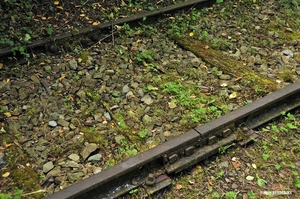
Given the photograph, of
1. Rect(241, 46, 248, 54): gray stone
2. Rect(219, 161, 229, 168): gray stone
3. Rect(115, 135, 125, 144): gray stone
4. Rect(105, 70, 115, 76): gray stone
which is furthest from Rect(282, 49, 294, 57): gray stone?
Rect(115, 135, 125, 144): gray stone

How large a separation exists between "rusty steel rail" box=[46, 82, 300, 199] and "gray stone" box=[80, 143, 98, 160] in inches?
21.3

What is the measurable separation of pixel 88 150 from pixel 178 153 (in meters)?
1.00

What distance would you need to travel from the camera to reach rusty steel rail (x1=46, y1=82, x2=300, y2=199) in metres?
3.34

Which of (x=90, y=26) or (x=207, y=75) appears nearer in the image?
(x=207, y=75)

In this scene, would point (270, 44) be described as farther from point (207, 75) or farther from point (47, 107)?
point (47, 107)

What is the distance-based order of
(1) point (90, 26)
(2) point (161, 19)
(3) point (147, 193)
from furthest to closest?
(2) point (161, 19) → (1) point (90, 26) → (3) point (147, 193)

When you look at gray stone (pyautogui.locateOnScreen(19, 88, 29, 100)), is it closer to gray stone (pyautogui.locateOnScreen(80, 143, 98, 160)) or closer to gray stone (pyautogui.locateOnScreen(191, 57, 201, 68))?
gray stone (pyautogui.locateOnScreen(80, 143, 98, 160))

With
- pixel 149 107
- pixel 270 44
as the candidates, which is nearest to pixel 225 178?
pixel 149 107

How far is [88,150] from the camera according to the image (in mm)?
3906

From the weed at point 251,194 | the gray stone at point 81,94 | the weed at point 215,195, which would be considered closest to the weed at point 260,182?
the weed at point 251,194

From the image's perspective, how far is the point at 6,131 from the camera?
4098 mm

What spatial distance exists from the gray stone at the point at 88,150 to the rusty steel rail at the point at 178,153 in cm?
54

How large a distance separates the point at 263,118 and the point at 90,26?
3.16 m

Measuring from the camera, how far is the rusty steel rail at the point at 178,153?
11.0 ft
